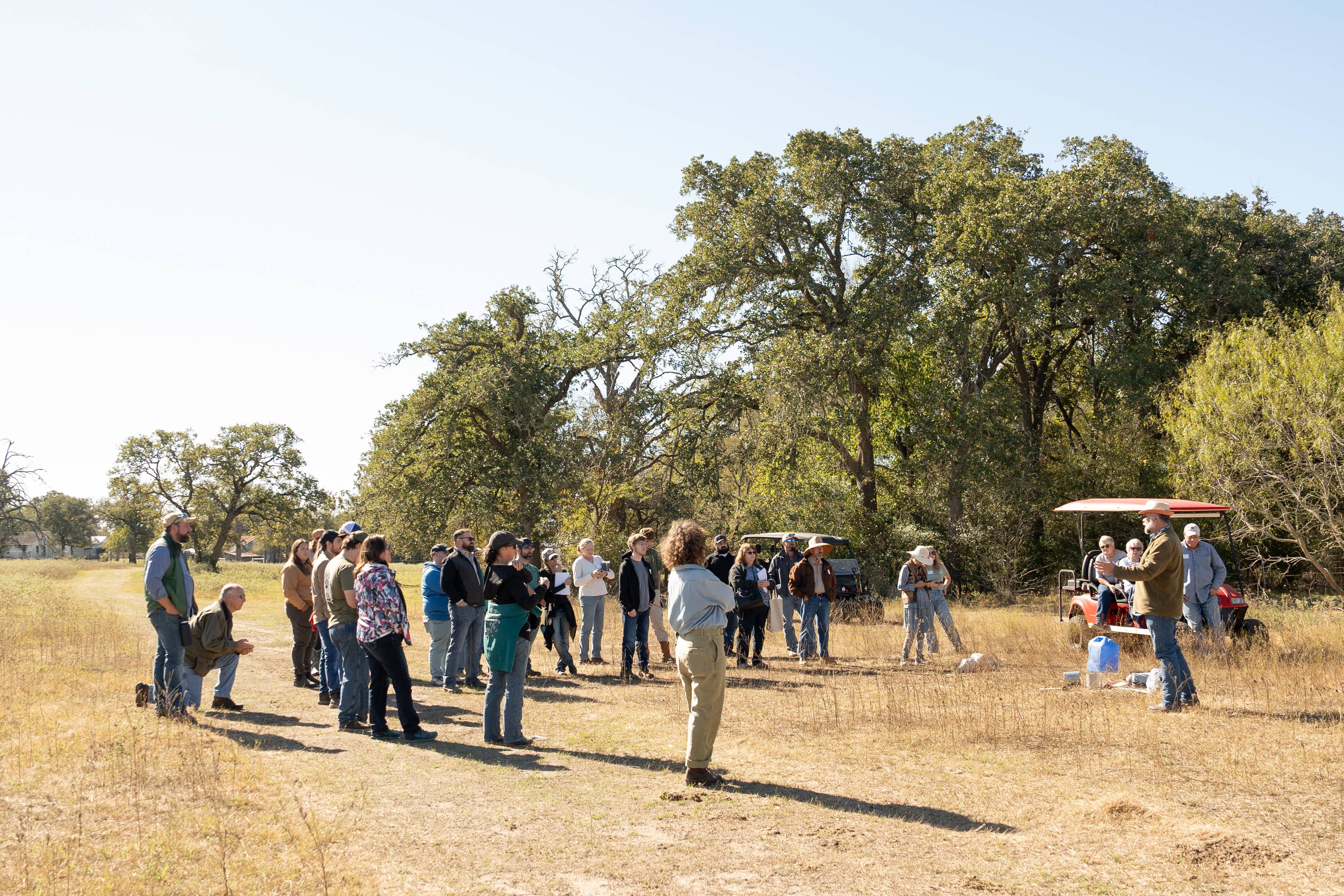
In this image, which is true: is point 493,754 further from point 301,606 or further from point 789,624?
point 789,624

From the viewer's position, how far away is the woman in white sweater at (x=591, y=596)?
11.8 metres

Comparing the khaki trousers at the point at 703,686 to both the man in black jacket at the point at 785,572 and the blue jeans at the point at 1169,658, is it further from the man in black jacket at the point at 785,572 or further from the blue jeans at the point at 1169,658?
the man in black jacket at the point at 785,572

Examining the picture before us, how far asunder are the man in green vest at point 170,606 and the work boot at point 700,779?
4.70m

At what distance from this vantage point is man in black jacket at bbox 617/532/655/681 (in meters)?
11.5

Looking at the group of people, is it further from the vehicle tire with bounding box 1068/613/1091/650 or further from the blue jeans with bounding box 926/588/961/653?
the vehicle tire with bounding box 1068/613/1091/650

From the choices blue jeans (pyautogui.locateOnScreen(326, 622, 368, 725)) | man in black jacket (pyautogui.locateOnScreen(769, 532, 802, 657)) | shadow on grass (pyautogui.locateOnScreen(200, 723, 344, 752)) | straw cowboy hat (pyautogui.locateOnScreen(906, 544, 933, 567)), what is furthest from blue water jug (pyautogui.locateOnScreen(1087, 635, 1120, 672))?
shadow on grass (pyautogui.locateOnScreen(200, 723, 344, 752))

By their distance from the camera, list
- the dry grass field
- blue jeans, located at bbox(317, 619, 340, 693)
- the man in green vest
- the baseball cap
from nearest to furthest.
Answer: the dry grass field < the baseball cap < the man in green vest < blue jeans, located at bbox(317, 619, 340, 693)

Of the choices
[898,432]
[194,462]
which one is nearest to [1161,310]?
[898,432]

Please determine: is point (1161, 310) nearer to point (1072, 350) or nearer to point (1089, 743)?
point (1072, 350)

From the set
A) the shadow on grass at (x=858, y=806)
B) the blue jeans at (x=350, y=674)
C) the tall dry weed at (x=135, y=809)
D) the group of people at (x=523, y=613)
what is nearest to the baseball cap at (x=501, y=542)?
the group of people at (x=523, y=613)

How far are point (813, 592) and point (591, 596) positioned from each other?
2905 millimetres

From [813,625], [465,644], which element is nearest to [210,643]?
[465,644]

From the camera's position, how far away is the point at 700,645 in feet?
21.4

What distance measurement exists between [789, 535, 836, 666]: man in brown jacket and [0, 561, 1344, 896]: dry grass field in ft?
6.03
